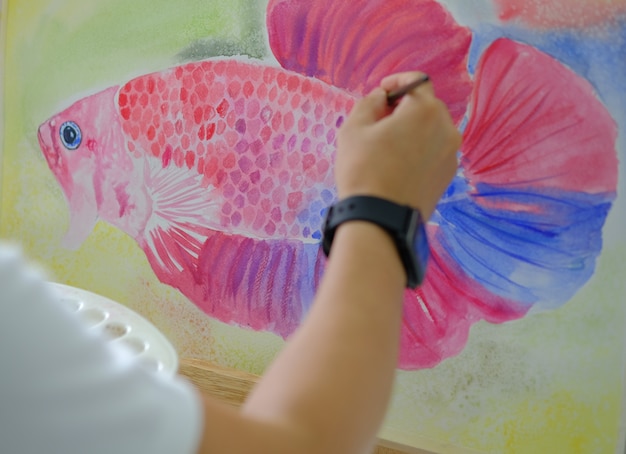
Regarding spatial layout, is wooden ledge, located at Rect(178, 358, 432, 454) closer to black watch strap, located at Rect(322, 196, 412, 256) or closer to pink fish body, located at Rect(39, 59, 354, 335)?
pink fish body, located at Rect(39, 59, 354, 335)

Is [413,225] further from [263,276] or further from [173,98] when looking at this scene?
[173,98]

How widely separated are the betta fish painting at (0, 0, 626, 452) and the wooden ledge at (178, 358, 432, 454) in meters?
0.06

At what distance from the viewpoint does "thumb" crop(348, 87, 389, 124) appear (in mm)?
552

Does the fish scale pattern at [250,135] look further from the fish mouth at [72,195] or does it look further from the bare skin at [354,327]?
the bare skin at [354,327]

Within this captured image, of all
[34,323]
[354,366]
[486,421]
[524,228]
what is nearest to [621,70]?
[524,228]

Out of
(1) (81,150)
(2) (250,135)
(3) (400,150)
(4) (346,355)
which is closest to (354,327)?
(4) (346,355)

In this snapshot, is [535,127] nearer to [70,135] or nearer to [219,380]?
[219,380]

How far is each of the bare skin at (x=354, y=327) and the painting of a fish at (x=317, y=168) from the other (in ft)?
1.10

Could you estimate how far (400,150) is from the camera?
511mm

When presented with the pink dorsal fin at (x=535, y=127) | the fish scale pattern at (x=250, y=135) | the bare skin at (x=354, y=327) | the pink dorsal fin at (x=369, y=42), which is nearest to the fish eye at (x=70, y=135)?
the fish scale pattern at (x=250, y=135)

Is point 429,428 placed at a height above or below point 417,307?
below

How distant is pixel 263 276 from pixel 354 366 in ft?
2.09

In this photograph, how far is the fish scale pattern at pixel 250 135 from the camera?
38.6 inches

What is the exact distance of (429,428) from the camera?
92 centimetres
